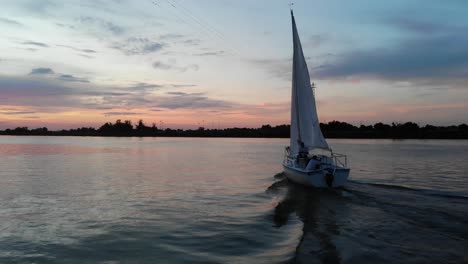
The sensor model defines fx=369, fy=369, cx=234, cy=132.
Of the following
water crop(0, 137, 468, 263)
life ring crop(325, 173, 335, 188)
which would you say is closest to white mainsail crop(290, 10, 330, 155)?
water crop(0, 137, 468, 263)

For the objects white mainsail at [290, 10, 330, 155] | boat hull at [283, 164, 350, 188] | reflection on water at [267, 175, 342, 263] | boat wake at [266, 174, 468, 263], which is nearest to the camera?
boat wake at [266, 174, 468, 263]

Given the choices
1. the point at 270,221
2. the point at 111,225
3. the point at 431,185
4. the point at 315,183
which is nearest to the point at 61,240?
the point at 111,225

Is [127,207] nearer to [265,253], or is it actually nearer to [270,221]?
[270,221]

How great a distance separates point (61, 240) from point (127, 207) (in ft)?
20.3

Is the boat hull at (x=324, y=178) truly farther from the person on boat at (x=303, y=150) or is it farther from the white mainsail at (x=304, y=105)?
the white mainsail at (x=304, y=105)

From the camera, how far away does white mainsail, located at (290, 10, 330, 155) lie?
2750 cm

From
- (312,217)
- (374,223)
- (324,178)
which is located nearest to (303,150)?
(324,178)

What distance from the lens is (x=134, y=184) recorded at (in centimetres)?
2873

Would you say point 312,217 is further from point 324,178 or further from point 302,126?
point 302,126

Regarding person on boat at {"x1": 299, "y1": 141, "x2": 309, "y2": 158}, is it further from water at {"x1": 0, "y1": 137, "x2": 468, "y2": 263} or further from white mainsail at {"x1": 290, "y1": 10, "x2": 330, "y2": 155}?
water at {"x1": 0, "y1": 137, "x2": 468, "y2": 263}

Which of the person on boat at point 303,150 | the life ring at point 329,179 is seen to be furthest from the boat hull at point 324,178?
the person on boat at point 303,150

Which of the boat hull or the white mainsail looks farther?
the white mainsail

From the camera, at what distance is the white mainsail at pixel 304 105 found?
90.2 ft

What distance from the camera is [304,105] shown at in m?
28.1
